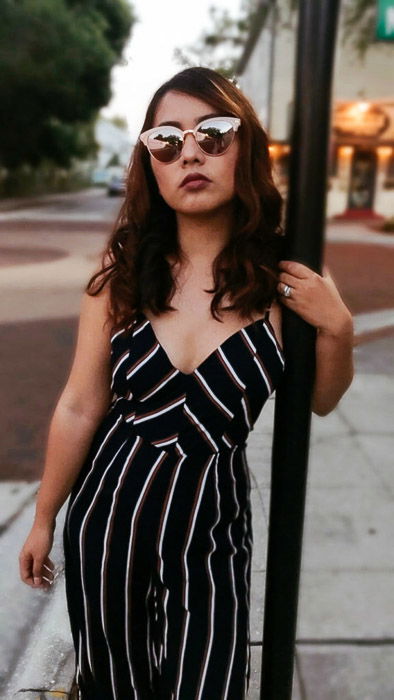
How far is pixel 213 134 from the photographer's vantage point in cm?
141

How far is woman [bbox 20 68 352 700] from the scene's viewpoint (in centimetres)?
142

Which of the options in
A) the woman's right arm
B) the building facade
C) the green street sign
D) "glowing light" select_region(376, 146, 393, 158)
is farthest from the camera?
"glowing light" select_region(376, 146, 393, 158)

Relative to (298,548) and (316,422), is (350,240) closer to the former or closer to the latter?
(316,422)

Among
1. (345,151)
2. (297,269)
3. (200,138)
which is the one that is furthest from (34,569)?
(345,151)

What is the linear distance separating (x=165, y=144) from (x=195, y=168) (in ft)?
0.27

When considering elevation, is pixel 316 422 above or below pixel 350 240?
above

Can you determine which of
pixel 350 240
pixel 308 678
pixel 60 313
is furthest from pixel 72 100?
pixel 308 678

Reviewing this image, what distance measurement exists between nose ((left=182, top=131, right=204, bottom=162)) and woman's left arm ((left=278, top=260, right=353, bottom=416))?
0.28m

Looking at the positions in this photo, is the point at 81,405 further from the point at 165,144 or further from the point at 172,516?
the point at 165,144

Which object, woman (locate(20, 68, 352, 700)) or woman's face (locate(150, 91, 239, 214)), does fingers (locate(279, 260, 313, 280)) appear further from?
woman's face (locate(150, 91, 239, 214))

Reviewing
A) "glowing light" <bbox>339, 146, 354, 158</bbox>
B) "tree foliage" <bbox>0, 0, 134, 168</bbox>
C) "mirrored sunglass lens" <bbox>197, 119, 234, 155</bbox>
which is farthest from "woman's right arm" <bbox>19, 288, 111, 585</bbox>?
"tree foliage" <bbox>0, 0, 134, 168</bbox>

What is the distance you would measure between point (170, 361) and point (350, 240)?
53.8 feet

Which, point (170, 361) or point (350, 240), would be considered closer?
point (170, 361)

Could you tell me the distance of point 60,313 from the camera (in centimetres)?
809
